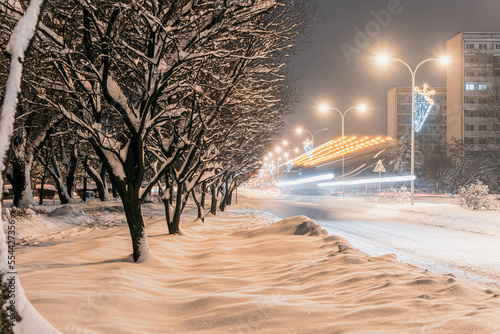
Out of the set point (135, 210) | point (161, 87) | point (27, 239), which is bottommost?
point (27, 239)

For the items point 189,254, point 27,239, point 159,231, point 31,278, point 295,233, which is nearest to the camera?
point 31,278

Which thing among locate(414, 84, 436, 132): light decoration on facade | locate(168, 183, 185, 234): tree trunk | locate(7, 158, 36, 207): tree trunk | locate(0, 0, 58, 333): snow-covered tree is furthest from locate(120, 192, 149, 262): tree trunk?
locate(414, 84, 436, 132): light decoration on facade

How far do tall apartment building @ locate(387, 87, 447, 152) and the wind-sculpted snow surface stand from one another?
4840 inches

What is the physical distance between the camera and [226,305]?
192 inches

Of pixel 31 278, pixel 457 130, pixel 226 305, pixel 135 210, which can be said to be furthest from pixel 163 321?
pixel 457 130

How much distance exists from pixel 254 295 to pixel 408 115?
132 m

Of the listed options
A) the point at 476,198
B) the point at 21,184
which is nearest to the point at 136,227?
the point at 21,184

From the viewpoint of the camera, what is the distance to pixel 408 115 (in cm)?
12656

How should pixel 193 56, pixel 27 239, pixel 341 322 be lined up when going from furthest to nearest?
pixel 27 239, pixel 193 56, pixel 341 322

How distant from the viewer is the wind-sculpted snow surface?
417 centimetres

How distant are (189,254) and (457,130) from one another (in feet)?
340

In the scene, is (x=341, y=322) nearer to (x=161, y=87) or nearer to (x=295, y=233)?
(x=161, y=87)

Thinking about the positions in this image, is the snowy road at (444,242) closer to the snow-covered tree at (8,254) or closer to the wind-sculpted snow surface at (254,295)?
the wind-sculpted snow surface at (254,295)

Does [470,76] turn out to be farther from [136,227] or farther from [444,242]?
[136,227]
